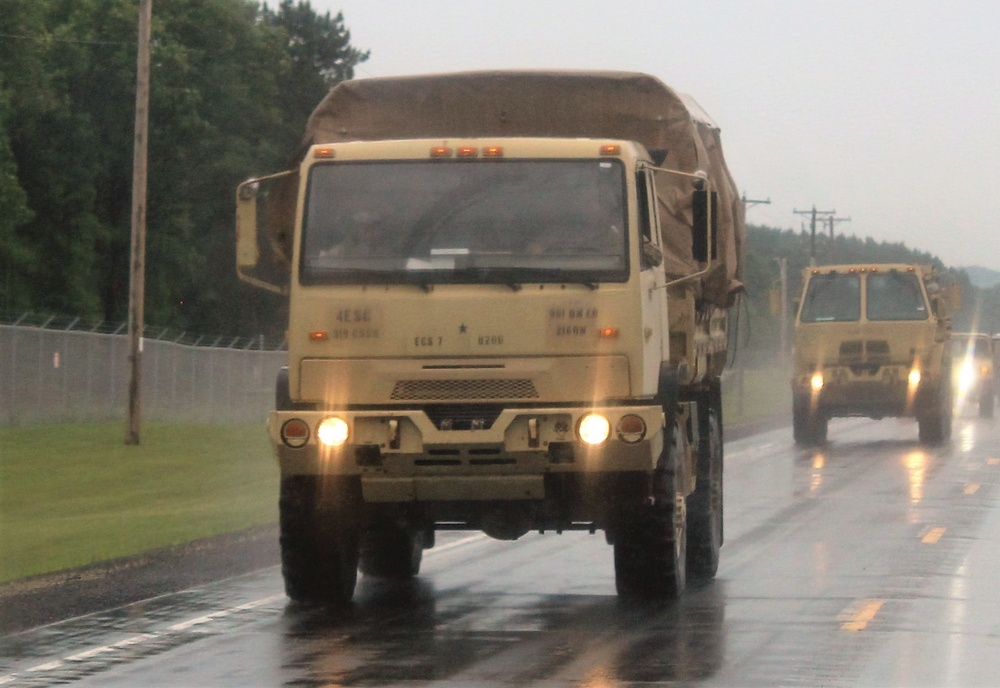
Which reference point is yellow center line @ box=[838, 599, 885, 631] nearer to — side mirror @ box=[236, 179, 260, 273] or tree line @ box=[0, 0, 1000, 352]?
side mirror @ box=[236, 179, 260, 273]

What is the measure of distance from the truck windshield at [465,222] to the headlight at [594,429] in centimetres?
81

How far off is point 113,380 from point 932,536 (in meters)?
28.9

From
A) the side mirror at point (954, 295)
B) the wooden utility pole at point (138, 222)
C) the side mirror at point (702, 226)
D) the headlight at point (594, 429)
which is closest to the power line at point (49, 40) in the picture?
the wooden utility pole at point (138, 222)

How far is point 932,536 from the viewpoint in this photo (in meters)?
17.9

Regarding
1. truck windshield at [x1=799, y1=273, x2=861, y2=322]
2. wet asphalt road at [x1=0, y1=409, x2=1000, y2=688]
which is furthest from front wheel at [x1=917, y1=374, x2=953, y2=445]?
wet asphalt road at [x1=0, y1=409, x2=1000, y2=688]

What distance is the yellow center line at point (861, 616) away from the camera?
1190cm

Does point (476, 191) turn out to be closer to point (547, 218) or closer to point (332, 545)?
point (547, 218)

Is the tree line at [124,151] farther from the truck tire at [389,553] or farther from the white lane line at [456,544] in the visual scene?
the truck tire at [389,553]

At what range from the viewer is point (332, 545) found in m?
13.0

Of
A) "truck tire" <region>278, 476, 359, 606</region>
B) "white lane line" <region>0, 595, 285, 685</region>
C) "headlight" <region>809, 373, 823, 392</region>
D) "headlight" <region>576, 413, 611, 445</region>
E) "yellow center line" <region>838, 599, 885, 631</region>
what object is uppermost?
"headlight" <region>809, 373, 823, 392</region>

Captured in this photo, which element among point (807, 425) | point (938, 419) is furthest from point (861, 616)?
point (807, 425)

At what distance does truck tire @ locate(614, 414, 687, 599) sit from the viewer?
12711 millimetres

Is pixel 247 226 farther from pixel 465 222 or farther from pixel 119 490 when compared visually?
pixel 119 490

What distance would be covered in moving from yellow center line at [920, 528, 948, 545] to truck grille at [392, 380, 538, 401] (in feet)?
21.4
